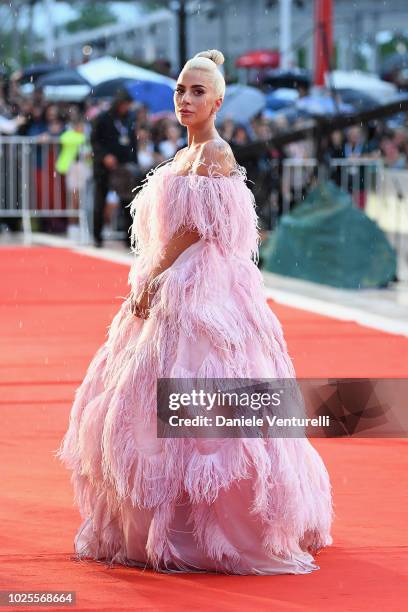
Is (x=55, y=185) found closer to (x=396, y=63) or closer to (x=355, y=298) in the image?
(x=355, y=298)

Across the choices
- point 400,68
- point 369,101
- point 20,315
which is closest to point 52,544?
point 20,315

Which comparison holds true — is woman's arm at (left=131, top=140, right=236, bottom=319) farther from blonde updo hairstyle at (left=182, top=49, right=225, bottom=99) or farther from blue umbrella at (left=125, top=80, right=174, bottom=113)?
A: blue umbrella at (left=125, top=80, right=174, bottom=113)

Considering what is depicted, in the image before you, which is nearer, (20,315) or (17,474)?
(17,474)

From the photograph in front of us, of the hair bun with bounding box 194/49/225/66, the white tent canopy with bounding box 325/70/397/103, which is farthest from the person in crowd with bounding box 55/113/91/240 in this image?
the hair bun with bounding box 194/49/225/66

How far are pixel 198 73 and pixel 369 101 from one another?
836 inches

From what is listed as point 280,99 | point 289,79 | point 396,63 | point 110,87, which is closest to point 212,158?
point 110,87

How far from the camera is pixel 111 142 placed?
18.4 metres

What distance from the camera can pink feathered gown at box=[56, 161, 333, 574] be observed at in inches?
181

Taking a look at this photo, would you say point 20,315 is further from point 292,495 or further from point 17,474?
point 292,495

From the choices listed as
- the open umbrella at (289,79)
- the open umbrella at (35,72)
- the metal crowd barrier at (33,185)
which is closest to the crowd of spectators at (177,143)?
the metal crowd barrier at (33,185)

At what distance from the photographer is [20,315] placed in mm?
12172

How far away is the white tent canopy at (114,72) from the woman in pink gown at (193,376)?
662 inches

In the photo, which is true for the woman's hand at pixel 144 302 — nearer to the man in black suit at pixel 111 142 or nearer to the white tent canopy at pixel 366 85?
the man in black suit at pixel 111 142

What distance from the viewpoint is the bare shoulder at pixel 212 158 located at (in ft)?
15.6
